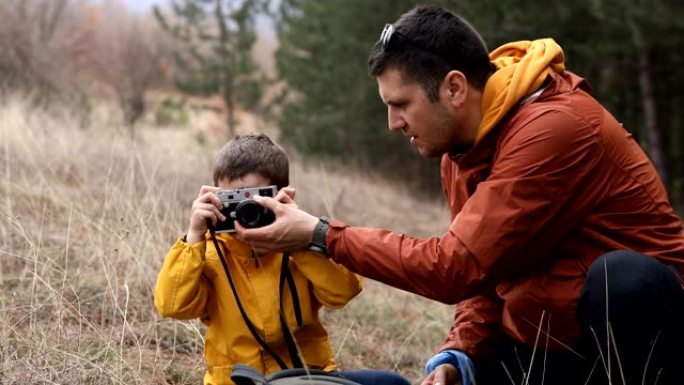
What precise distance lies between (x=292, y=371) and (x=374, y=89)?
11133 millimetres

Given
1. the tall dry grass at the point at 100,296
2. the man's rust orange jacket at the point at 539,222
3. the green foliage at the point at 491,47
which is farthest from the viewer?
the green foliage at the point at 491,47

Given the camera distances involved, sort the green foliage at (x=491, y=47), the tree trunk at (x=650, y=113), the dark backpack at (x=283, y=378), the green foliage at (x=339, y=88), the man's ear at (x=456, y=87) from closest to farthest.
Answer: the dark backpack at (x=283, y=378) < the man's ear at (x=456, y=87) < the green foliage at (x=491, y=47) < the tree trunk at (x=650, y=113) < the green foliage at (x=339, y=88)

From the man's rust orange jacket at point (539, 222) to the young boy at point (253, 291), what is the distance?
185mm

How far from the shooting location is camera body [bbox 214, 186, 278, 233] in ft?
7.79

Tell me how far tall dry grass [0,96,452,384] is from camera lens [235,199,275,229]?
711mm

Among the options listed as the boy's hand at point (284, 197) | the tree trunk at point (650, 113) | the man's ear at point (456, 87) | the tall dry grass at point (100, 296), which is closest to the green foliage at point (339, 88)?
the tree trunk at point (650, 113)

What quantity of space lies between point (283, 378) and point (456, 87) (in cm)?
94

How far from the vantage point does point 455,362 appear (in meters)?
2.83

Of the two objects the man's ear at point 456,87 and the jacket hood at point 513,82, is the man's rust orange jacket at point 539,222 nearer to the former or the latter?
the jacket hood at point 513,82

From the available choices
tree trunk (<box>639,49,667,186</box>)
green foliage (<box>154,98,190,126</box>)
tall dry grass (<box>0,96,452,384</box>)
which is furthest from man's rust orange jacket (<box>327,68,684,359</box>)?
green foliage (<box>154,98,190,126</box>)

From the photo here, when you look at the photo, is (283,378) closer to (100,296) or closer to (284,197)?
(284,197)

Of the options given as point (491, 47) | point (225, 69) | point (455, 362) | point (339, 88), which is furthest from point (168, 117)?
point (455, 362)

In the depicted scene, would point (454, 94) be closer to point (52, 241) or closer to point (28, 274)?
point (28, 274)

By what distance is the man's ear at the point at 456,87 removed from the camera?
8.04ft
